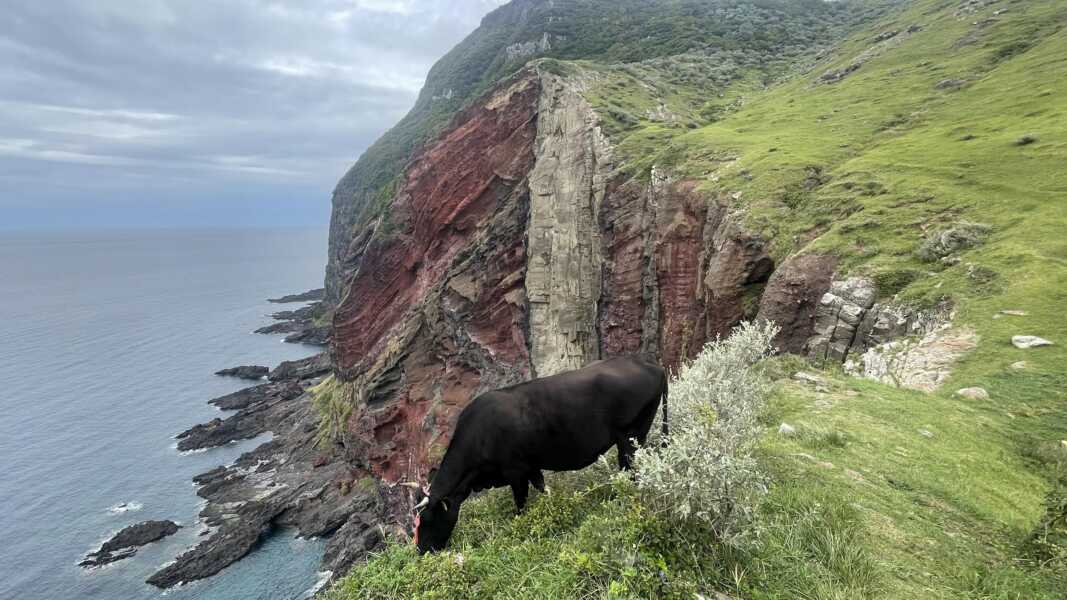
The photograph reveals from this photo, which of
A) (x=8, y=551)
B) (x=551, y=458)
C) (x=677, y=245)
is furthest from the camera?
(x=8, y=551)

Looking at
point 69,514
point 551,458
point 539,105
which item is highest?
point 539,105

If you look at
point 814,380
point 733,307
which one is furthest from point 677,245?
point 814,380

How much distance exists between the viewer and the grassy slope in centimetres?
547

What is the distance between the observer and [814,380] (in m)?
13.3

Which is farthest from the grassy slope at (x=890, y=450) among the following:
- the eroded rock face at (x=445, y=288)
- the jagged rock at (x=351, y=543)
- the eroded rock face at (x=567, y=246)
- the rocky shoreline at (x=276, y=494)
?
the jagged rock at (x=351, y=543)

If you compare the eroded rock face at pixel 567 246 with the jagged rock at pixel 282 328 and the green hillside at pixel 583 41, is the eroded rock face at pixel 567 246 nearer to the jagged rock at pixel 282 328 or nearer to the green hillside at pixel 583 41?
the green hillside at pixel 583 41

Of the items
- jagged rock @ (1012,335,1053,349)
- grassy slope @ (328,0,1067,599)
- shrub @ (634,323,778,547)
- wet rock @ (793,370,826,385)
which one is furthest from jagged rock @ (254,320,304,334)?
shrub @ (634,323,778,547)

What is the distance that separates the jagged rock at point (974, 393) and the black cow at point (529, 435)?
27.6ft

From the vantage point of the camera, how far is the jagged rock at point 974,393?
11.4 meters

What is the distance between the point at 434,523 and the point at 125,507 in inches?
2501

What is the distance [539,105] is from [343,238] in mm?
102494

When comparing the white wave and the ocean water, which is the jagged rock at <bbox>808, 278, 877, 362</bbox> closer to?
the ocean water

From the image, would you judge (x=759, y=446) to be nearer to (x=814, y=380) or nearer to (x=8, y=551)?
(x=814, y=380)

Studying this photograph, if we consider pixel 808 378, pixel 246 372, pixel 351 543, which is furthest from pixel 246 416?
pixel 808 378
